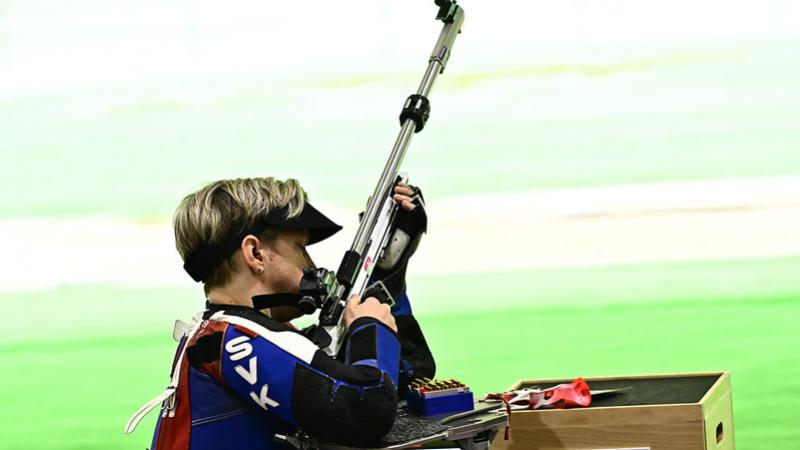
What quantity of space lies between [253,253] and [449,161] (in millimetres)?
1993

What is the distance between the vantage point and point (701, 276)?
12.8ft

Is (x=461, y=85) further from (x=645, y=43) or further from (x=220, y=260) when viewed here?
(x=220, y=260)

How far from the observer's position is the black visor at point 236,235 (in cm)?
206

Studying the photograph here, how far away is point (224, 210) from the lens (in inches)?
81.1

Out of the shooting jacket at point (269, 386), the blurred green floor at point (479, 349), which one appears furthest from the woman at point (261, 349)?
the blurred green floor at point (479, 349)

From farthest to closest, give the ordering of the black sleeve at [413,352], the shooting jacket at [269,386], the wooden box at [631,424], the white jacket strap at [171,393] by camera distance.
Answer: the black sleeve at [413,352], the wooden box at [631,424], the white jacket strap at [171,393], the shooting jacket at [269,386]

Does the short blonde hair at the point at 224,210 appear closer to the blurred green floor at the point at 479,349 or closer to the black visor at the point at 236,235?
the black visor at the point at 236,235

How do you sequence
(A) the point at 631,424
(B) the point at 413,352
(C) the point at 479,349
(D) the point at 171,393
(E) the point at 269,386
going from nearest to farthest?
(E) the point at 269,386 < (D) the point at 171,393 < (A) the point at 631,424 < (B) the point at 413,352 < (C) the point at 479,349

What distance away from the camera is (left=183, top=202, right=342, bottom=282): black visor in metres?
2.06

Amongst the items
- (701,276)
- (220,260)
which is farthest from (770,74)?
(220,260)

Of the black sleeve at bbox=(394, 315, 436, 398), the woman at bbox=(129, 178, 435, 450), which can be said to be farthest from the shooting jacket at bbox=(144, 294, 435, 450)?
the black sleeve at bbox=(394, 315, 436, 398)

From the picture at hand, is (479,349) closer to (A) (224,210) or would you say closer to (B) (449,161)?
(B) (449,161)

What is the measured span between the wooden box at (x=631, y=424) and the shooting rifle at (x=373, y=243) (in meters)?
0.38

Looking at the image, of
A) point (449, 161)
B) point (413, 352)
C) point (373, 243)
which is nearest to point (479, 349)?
point (449, 161)
